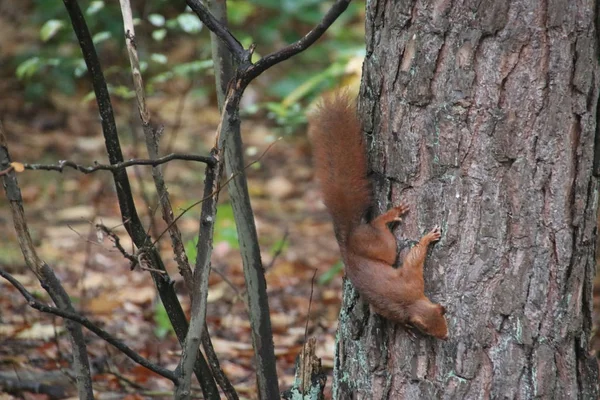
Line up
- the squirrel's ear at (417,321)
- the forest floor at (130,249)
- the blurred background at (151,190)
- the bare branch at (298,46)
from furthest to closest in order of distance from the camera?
the blurred background at (151,190) → the forest floor at (130,249) → the squirrel's ear at (417,321) → the bare branch at (298,46)

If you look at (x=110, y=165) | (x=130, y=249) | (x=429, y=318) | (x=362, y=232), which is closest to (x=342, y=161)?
(x=362, y=232)

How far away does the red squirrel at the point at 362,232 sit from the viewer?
177cm

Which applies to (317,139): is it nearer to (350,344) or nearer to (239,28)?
(350,344)

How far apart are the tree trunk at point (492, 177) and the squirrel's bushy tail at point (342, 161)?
0.13 feet

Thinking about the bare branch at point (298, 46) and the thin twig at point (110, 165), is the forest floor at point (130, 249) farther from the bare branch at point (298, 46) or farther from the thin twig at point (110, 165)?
the bare branch at point (298, 46)

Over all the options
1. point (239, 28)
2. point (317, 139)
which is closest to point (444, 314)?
point (317, 139)

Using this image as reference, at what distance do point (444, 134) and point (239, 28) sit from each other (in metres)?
5.81

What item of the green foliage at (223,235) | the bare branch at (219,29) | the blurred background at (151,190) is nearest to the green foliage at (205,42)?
the blurred background at (151,190)

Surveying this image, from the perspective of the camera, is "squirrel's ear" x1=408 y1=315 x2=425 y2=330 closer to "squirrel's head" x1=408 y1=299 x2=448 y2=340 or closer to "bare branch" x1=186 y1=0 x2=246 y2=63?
"squirrel's head" x1=408 y1=299 x2=448 y2=340

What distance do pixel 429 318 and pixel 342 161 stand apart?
42cm

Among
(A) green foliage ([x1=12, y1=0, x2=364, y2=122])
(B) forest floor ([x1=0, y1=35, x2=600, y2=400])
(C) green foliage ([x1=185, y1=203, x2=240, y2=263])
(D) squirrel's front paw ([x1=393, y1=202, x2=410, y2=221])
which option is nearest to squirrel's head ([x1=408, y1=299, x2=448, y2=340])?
(D) squirrel's front paw ([x1=393, y1=202, x2=410, y2=221])

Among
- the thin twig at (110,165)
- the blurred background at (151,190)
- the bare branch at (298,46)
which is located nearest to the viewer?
the thin twig at (110,165)

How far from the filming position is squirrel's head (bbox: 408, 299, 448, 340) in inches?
67.7

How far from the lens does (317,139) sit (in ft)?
6.52
